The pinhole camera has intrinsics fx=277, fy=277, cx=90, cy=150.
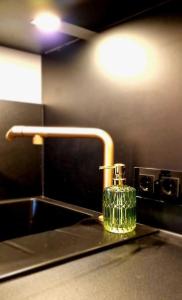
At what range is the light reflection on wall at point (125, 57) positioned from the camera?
797mm

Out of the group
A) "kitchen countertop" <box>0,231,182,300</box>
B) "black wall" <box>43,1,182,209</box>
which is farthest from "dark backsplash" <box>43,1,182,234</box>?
"kitchen countertop" <box>0,231,182,300</box>

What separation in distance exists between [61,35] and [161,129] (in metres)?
0.52

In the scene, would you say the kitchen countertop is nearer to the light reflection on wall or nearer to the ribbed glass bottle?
the ribbed glass bottle

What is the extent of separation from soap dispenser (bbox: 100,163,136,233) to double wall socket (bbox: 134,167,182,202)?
5 centimetres

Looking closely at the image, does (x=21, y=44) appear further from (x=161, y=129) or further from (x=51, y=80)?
(x=161, y=129)

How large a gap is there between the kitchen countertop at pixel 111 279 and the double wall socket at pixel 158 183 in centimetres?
14

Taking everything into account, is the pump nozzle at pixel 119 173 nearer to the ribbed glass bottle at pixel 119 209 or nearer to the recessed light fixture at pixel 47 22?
the ribbed glass bottle at pixel 119 209

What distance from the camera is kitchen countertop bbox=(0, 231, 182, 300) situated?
44 centimetres

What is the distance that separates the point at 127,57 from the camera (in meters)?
0.85

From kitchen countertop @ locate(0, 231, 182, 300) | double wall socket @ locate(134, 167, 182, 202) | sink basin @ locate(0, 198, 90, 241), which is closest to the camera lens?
kitchen countertop @ locate(0, 231, 182, 300)

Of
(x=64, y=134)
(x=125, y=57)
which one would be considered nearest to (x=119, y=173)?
(x=64, y=134)

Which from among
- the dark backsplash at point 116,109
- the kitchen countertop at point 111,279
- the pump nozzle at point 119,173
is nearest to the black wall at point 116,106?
the dark backsplash at point 116,109

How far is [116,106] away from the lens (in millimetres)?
892

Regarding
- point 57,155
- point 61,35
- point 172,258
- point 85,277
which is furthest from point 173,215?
point 61,35
